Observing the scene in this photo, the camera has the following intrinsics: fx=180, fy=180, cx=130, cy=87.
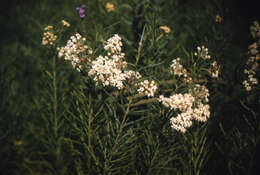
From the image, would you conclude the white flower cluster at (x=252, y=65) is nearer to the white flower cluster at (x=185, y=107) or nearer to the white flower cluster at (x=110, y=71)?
the white flower cluster at (x=185, y=107)

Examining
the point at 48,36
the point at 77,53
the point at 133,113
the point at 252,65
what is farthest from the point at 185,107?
the point at 48,36

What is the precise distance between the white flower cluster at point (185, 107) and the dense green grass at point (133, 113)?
6cm

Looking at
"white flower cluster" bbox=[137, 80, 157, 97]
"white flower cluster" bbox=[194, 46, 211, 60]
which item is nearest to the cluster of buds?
"white flower cluster" bbox=[137, 80, 157, 97]

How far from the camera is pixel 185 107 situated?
3.17 feet

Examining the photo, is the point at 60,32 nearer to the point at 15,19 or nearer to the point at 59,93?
the point at 59,93

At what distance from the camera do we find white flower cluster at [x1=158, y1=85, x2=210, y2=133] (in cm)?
95

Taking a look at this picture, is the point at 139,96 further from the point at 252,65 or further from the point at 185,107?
the point at 252,65

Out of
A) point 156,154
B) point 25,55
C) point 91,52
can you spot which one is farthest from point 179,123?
point 25,55

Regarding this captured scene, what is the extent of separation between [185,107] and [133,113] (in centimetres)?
30

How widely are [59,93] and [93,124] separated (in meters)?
0.52

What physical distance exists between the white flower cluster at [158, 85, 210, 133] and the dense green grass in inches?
2.4

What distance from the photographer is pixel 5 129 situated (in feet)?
5.23

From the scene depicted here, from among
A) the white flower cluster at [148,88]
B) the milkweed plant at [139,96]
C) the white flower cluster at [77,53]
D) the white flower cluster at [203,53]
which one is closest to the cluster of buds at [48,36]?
the milkweed plant at [139,96]

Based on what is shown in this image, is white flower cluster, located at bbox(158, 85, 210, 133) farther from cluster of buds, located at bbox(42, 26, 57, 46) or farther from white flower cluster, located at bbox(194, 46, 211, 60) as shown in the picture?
cluster of buds, located at bbox(42, 26, 57, 46)
